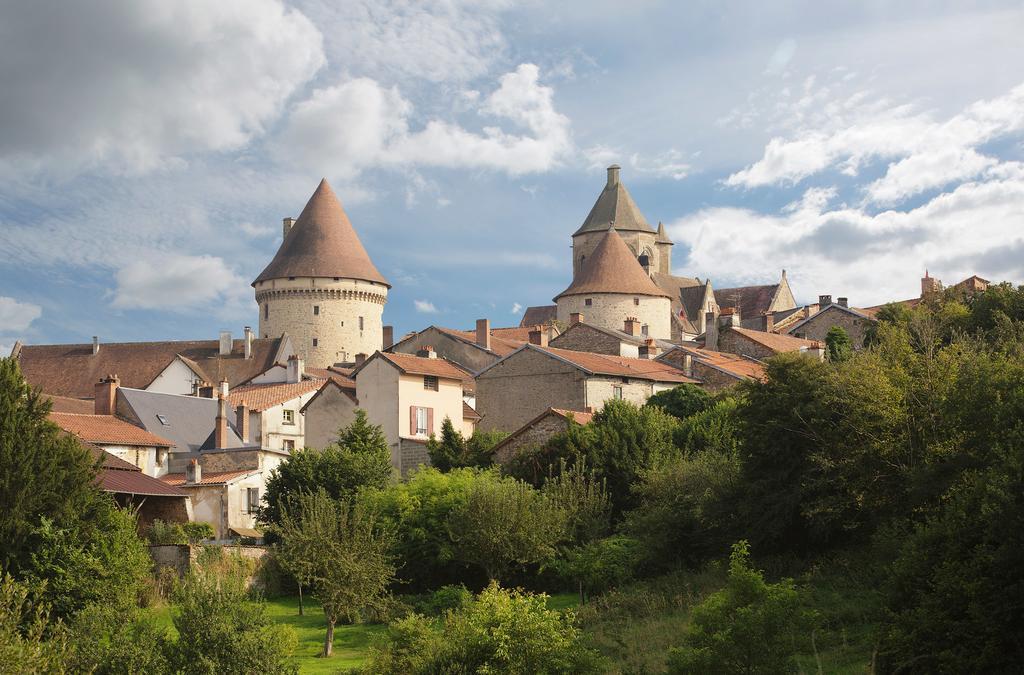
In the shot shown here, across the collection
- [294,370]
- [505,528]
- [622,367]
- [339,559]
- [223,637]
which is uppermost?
[294,370]

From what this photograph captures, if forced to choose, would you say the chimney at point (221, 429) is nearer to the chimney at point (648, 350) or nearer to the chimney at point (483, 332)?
the chimney at point (483, 332)

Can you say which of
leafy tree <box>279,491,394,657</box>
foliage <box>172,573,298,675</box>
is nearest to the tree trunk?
leafy tree <box>279,491,394,657</box>

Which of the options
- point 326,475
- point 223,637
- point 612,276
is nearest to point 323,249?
point 612,276

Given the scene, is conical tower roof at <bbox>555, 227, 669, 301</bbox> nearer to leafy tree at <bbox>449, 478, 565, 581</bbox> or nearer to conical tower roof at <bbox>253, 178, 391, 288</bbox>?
conical tower roof at <bbox>253, 178, 391, 288</bbox>

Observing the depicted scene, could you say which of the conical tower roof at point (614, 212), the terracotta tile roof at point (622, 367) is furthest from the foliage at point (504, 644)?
the conical tower roof at point (614, 212)

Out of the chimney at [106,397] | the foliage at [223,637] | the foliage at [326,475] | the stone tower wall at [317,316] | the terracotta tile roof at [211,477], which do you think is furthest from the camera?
the stone tower wall at [317,316]

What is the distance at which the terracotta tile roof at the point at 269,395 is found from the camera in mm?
49106

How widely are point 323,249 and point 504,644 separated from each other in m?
56.9

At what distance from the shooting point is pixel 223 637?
1966 centimetres

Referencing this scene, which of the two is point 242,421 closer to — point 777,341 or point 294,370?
point 294,370

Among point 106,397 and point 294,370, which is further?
point 294,370

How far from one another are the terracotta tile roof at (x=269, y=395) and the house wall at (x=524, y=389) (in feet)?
28.4

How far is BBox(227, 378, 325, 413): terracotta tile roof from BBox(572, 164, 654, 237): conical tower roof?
138 feet

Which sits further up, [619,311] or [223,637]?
[619,311]
